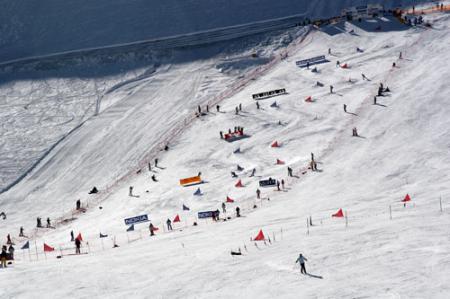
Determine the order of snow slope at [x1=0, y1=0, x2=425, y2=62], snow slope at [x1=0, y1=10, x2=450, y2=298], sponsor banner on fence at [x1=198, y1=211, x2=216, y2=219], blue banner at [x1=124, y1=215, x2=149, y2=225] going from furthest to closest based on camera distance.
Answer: snow slope at [x1=0, y1=0, x2=425, y2=62] → blue banner at [x1=124, y1=215, x2=149, y2=225] → sponsor banner on fence at [x1=198, y1=211, x2=216, y2=219] → snow slope at [x1=0, y1=10, x2=450, y2=298]

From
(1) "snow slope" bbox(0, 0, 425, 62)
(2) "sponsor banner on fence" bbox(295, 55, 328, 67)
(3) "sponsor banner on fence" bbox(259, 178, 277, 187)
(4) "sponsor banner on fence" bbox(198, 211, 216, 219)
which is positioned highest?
(1) "snow slope" bbox(0, 0, 425, 62)

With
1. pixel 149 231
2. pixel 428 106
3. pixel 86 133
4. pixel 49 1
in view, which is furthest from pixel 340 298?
pixel 49 1

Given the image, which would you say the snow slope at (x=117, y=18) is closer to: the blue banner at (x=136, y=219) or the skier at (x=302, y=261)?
the blue banner at (x=136, y=219)

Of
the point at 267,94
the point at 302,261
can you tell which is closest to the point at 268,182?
the point at 267,94

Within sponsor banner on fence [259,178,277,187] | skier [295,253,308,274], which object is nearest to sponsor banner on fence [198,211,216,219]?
sponsor banner on fence [259,178,277,187]

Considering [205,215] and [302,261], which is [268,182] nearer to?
[205,215]

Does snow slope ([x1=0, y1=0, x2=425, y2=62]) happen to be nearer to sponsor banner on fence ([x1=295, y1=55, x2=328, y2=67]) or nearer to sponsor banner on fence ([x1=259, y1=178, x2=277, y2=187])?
sponsor banner on fence ([x1=295, y1=55, x2=328, y2=67])
